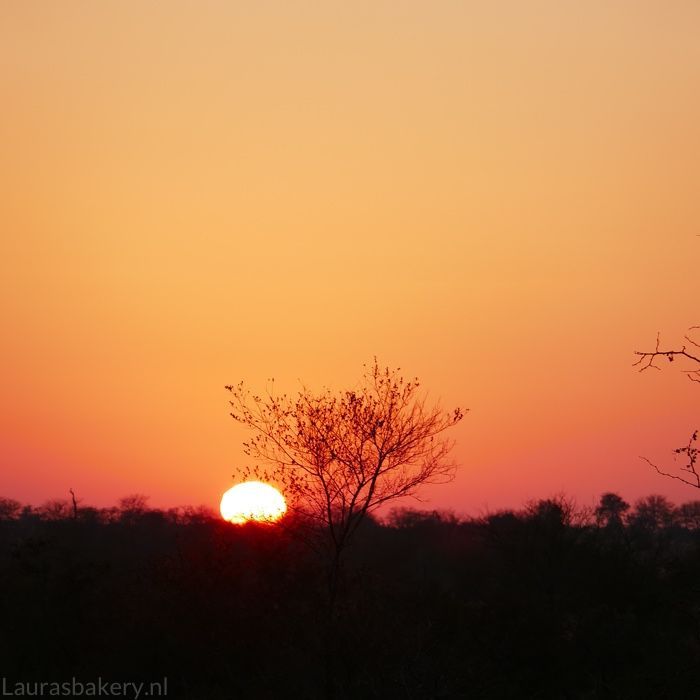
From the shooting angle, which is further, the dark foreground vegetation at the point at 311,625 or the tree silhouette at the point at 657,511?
the tree silhouette at the point at 657,511

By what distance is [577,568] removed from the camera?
51031mm

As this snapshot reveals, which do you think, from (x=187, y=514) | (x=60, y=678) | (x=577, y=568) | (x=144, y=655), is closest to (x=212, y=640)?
(x=144, y=655)

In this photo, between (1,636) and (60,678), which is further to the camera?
(1,636)

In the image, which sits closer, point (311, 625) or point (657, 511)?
point (311, 625)

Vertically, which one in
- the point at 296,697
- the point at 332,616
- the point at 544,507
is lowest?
the point at 296,697

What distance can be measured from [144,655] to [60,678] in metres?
3.03

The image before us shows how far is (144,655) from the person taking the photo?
113ft

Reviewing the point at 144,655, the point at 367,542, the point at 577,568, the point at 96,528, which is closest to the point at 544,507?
the point at 577,568

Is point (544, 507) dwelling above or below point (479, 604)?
above

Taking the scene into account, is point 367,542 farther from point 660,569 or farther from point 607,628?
point 607,628

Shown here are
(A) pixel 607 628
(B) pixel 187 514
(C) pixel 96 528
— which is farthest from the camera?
(B) pixel 187 514

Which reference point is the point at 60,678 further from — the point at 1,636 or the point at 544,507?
the point at 544,507

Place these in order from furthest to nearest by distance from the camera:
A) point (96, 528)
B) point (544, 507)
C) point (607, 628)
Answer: point (96, 528) → point (544, 507) → point (607, 628)

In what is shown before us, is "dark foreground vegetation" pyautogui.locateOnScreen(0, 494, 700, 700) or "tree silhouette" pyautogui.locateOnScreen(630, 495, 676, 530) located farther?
"tree silhouette" pyautogui.locateOnScreen(630, 495, 676, 530)
